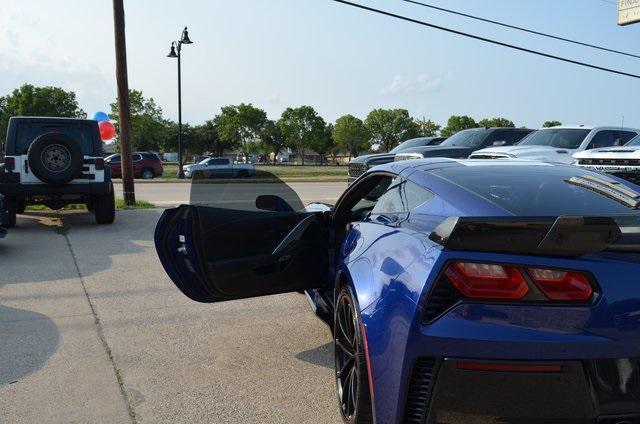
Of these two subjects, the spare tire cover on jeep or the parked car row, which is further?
the spare tire cover on jeep

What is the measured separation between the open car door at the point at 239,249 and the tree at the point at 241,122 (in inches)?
2751

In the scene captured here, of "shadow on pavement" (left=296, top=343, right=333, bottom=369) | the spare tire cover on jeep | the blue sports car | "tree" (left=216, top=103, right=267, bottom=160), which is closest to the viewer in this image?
the blue sports car

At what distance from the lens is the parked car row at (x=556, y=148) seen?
29.0ft

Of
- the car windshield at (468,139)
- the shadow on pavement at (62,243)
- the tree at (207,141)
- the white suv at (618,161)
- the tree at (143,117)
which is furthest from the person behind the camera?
the tree at (207,141)

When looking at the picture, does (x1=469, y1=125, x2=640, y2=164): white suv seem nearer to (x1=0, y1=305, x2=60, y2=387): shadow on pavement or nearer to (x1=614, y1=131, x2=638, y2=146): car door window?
(x1=614, y1=131, x2=638, y2=146): car door window

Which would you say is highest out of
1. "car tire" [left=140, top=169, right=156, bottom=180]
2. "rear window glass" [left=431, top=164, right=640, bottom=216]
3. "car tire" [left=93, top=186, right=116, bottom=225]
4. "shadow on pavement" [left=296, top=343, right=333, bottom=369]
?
"rear window glass" [left=431, top=164, right=640, bottom=216]

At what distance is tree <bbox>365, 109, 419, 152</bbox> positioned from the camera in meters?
90.4

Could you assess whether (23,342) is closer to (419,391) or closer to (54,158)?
(419,391)

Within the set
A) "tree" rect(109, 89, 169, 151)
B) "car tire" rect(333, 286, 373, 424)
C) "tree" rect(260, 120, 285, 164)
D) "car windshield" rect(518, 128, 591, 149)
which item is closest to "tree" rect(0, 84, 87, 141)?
"tree" rect(109, 89, 169, 151)

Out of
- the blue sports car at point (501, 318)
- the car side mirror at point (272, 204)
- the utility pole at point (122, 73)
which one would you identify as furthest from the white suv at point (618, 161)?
the utility pole at point (122, 73)

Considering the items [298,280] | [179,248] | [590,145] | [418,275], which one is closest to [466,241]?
[418,275]

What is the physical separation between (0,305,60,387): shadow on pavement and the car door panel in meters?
1.11

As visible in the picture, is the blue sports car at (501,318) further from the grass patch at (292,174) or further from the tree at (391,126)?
the tree at (391,126)

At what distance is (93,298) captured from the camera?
5348 millimetres
